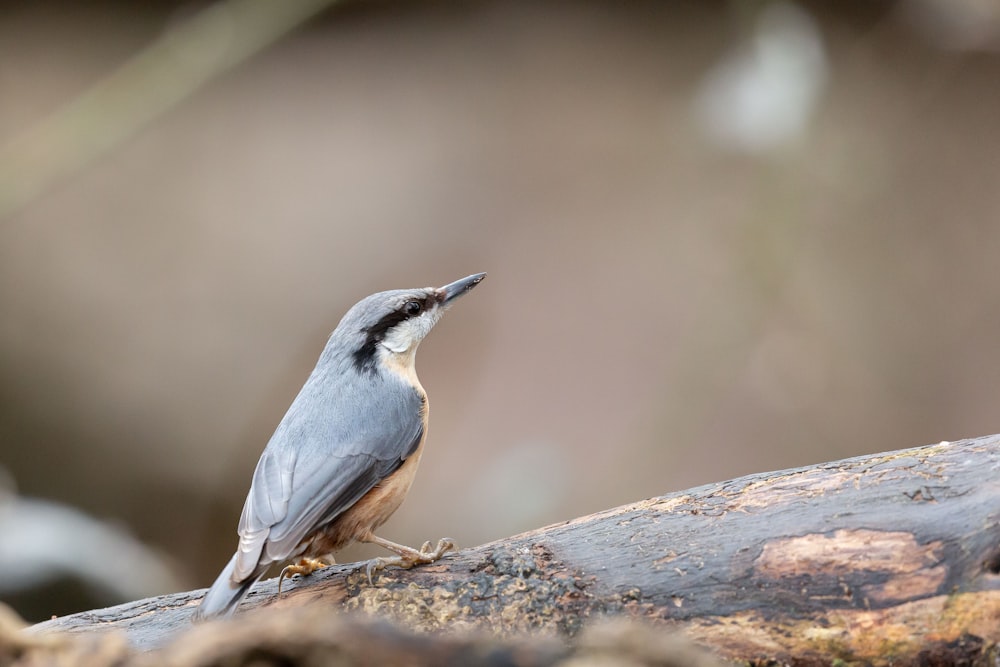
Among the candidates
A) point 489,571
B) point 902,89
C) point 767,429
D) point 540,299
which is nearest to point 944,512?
point 489,571

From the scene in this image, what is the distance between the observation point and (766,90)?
3.93 metres

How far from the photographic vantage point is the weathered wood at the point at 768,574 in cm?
196

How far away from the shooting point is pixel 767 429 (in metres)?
5.55

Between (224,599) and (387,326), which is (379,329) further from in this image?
(224,599)

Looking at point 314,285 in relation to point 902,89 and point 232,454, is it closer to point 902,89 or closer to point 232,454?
point 232,454

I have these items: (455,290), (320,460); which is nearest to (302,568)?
(320,460)

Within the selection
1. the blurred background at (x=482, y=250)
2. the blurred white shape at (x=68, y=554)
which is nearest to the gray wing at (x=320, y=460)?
the blurred white shape at (x=68, y=554)

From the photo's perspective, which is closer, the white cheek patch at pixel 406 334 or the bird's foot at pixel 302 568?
the bird's foot at pixel 302 568

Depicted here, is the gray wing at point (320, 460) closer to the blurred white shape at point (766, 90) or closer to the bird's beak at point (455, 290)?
the bird's beak at point (455, 290)

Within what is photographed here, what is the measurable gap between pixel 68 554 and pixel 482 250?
9.61 ft

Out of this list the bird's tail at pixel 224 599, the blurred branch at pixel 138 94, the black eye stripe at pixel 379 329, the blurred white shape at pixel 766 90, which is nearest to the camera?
the bird's tail at pixel 224 599

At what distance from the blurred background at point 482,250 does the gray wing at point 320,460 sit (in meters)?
2.40

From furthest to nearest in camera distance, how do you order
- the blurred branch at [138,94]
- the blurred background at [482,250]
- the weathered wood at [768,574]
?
the blurred background at [482,250] < the blurred branch at [138,94] < the weathered wood at [768,574]

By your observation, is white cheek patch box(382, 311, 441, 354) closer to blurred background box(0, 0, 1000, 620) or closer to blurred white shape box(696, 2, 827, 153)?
blurred white shape box(696, 2, 827, 153)
